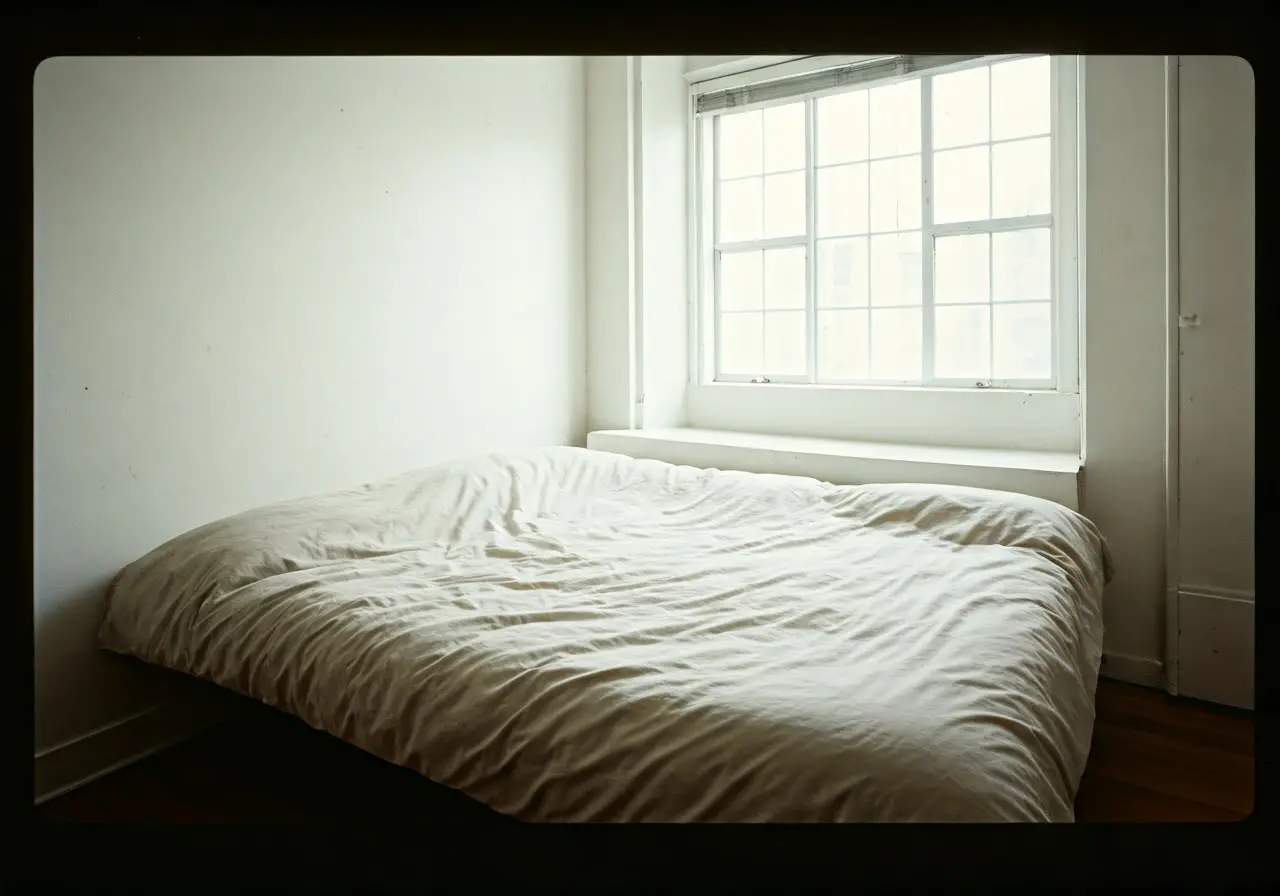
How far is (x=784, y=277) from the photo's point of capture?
411 centimetres

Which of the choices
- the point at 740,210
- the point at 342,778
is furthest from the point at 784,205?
the point at 342,778

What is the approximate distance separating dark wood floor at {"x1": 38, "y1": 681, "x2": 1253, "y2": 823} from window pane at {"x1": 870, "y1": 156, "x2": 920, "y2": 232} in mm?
2031

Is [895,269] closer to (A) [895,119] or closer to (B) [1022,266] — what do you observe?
(B) [1022,266]

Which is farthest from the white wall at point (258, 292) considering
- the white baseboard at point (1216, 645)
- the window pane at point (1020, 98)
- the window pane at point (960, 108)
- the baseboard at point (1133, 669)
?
the white baseboard at point (1216, 645)

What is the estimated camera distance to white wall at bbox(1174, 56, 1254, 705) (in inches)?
98.8

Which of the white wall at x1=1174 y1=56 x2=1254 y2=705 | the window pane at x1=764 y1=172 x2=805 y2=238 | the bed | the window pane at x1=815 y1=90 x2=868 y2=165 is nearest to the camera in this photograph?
the bed

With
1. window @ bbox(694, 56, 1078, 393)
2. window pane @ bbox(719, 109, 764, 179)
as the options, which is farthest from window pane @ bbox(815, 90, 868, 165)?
window pane @ bbox(719, 109, 764, 179)

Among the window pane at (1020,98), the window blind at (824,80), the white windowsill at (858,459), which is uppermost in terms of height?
the window blind at (824,80)

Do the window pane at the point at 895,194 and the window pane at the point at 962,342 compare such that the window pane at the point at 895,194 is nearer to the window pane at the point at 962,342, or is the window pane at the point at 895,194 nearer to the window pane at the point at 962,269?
the window pane at the point at 962,269

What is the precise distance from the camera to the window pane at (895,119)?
369cm

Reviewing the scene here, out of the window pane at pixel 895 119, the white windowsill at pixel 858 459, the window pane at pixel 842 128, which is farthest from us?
the window pane at pixel 842 128

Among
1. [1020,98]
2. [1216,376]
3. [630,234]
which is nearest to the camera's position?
[1216,376]

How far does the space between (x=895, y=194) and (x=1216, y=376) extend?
1558mm

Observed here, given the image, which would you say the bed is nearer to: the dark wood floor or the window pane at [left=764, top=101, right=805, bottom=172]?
the dark wood floor
